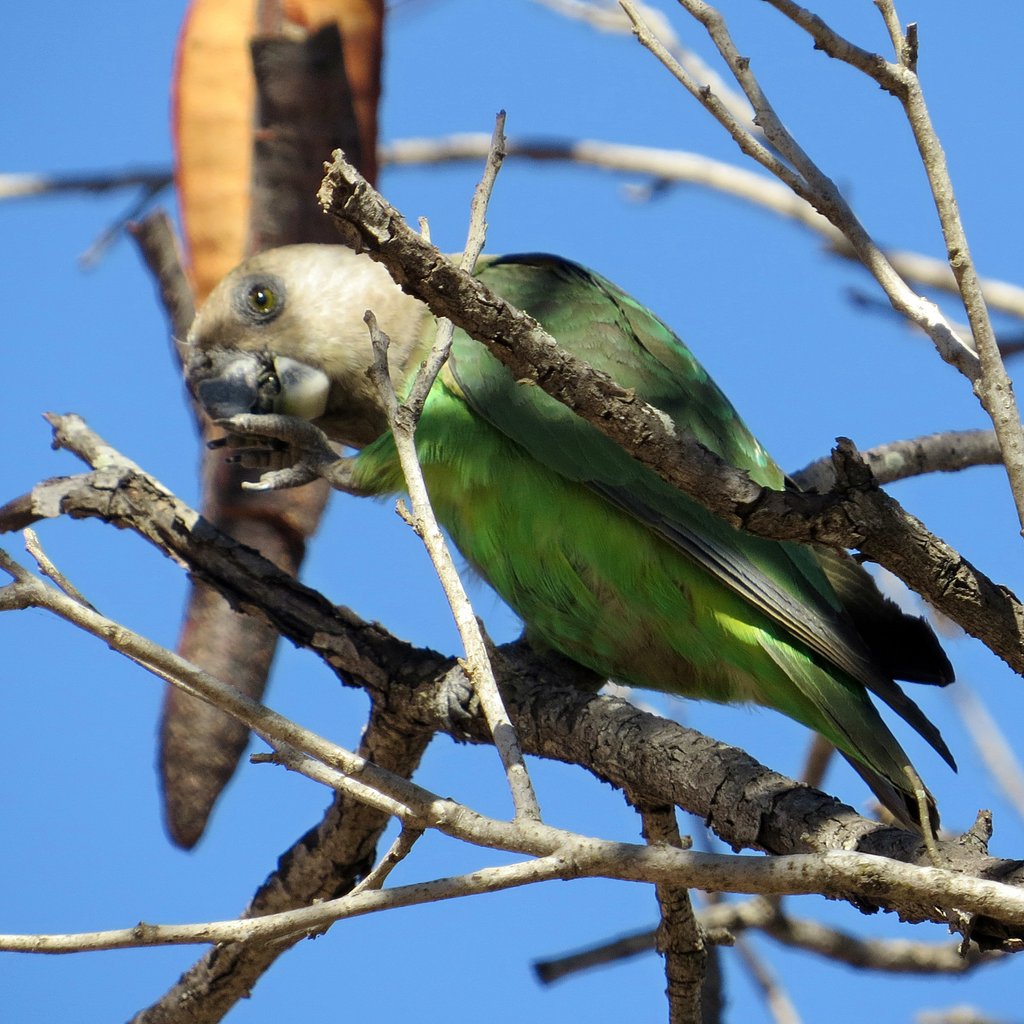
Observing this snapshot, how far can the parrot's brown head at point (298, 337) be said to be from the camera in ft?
13.0

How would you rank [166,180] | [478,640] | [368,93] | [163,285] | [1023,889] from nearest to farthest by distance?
[1023,889] → [478,640] → [368,93] → [163,285] → [166,180]

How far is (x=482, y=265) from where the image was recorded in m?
3.93

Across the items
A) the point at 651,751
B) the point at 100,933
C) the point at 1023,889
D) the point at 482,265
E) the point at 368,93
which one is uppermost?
the point at 368,93

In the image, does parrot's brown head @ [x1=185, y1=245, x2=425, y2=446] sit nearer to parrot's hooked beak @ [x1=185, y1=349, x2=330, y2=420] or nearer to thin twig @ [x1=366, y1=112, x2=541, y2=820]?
parrot's hooked beak @ [x1=185, y1=349, x2=330, y2=420]

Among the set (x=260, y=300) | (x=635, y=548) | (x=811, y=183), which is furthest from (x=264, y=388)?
(x=811, y=183)

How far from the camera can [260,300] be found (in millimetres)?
4051

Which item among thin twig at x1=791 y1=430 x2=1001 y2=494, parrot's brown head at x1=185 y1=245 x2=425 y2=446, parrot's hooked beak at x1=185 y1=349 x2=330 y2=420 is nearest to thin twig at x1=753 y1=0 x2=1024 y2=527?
thin twig at x1=791 y1=430 x2=1001 y2=494

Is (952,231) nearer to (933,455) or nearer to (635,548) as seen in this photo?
(635,548)

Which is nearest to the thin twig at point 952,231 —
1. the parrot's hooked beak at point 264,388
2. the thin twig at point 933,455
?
the thin twig at point 933,455

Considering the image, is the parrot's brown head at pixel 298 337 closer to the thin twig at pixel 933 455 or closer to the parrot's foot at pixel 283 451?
the parrot's foot at pixel 283 451

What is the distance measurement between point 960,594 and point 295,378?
2.41 metres

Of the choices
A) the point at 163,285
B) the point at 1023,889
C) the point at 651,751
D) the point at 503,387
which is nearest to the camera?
the point at 1023,889

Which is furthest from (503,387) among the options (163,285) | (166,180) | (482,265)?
(166,180)

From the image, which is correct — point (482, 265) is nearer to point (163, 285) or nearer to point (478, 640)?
point (163, 285)
